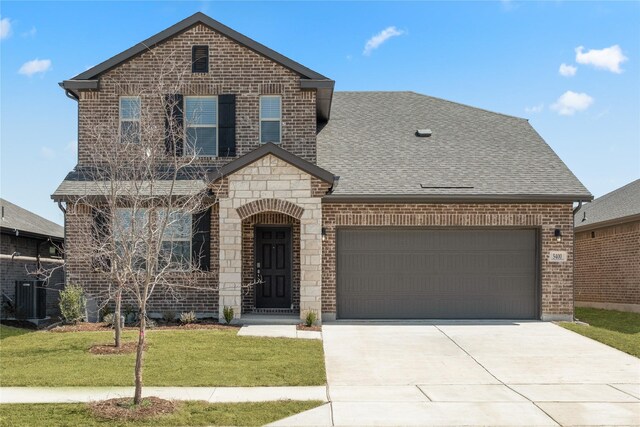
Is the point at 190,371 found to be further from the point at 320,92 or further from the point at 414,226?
the point at 320,92

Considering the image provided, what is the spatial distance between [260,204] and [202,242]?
1.91 m

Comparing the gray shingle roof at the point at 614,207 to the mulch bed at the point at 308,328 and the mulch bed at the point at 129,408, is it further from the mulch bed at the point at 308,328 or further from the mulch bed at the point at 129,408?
the mulch bed at the point at 129,408

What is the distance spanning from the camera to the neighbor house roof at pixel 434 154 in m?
15.8

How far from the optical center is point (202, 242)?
15883 millimetres

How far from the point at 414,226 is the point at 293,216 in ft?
10.2

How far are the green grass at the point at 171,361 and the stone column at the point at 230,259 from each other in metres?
1.36

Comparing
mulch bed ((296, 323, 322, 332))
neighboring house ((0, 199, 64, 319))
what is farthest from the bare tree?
mulch bed ((296, 323, 322, 332))

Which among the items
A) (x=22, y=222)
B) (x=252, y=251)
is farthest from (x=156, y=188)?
(x=22, y=222)

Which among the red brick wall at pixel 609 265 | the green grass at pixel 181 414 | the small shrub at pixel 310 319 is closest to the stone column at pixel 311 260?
the small shrub at pixel 310 319

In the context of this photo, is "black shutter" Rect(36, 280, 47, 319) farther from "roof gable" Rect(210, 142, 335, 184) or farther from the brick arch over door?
"roof gable" Rect(210, 142, 335, 184)

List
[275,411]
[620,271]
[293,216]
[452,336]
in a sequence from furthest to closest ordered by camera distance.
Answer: [620,271], [293,216], [452,336], [275,411]

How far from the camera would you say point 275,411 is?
26.3ft

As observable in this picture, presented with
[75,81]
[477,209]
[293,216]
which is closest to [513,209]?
[477,209]

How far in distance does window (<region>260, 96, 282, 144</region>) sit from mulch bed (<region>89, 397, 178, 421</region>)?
31.9 ft
